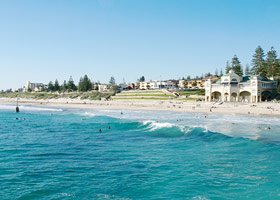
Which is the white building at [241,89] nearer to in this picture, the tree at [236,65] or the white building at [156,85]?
the tree at [236,65]

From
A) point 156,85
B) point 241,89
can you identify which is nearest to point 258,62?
point 241,89

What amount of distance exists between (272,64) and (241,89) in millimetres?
24932

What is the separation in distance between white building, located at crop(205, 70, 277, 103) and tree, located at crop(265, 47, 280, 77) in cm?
1240

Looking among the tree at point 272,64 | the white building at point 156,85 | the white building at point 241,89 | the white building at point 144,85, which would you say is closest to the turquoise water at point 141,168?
the white building at point 241,89

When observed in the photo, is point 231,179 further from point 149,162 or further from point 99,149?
point 99,149

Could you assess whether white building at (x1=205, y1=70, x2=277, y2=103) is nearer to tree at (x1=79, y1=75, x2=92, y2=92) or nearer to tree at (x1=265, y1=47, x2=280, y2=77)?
tree at (x1=265, y1=47, x2=280, y2=77)

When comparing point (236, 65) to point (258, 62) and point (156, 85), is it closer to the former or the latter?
point (258, 62)

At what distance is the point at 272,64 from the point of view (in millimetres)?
84125

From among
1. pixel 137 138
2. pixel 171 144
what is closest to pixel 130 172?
pixel 171 144

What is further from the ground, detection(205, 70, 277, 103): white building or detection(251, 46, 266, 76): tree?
detection(251, 46, 266, 76): tree

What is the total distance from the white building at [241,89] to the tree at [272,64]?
12397 millimetres

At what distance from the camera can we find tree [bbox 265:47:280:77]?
8188 cm

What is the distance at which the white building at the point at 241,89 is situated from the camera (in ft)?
215

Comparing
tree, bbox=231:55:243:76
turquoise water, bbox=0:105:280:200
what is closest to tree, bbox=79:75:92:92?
tree, bbox=231:55:243:76
